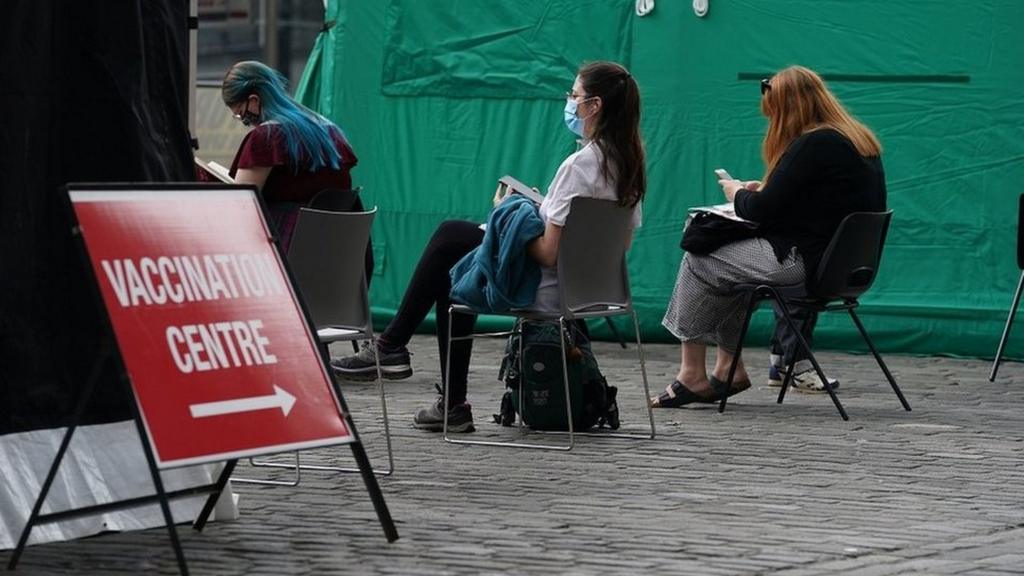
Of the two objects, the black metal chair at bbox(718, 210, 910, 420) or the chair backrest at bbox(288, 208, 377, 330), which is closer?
the chair backrest at bbox(288, 208, 377, 330)

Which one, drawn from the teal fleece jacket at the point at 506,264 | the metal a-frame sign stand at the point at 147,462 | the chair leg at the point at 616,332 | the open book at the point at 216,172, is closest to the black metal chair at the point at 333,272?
the teal fleece jacket at the point at 506,264

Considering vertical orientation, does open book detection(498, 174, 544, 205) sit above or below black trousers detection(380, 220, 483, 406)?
above

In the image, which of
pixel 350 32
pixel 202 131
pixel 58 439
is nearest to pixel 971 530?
pixel 58 439

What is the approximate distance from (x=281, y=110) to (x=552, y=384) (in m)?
2.23

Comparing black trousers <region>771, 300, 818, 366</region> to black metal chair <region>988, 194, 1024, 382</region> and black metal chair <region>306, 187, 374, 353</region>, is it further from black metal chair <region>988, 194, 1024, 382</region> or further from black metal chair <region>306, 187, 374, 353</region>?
black metal chair <region>306, 187, 374, 353</region>

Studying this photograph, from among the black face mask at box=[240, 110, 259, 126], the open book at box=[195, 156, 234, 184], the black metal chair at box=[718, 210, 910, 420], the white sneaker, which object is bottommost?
the white sneaker

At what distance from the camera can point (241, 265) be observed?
5348 millimetres

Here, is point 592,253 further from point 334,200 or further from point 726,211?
point 334,200

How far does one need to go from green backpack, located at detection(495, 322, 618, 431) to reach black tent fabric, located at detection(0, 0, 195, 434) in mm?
2425

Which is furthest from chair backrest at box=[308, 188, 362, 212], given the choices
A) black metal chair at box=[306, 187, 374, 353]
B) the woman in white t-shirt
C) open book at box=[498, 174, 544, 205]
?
open book at box=[498, 174, 544, 205]

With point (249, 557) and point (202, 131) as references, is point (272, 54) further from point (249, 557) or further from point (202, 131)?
point (249, 557)

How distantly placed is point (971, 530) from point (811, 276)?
117 inches

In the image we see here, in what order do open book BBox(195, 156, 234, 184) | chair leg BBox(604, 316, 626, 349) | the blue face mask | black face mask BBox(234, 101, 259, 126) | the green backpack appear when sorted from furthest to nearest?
chair leg BBox(604, 316, 626, 349) → black face mask BBox(234, 101, 259, 126) → open book BBox(195, 156, 234, 184) → the blue face mask → the green backpack

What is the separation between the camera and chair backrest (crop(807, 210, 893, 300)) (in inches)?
342
